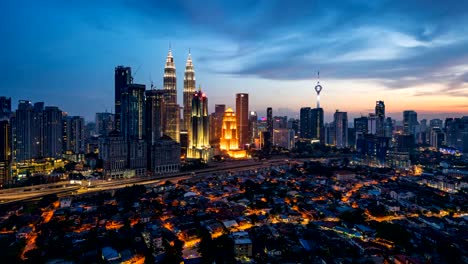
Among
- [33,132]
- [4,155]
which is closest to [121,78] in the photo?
[33,132]

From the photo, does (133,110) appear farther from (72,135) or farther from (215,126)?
(215,126)

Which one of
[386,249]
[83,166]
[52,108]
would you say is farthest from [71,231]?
[52,108]

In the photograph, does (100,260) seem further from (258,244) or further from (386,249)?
(386,249)

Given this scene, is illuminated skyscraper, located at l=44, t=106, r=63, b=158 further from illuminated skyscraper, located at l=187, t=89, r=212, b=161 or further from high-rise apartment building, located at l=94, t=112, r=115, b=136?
high-rise apartment building, located at l=94, t=112, r=115, b=136

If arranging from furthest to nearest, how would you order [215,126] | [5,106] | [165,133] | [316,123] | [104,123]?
[215,126] < [316,123] < [104,123] < [165,133] < [5,106]

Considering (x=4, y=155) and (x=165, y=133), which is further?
(x=165, y=133)

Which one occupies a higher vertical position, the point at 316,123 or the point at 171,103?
the point at 171,103
